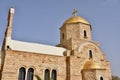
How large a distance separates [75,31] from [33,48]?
23.4 feet

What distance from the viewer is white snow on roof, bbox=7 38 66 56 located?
62.0ft

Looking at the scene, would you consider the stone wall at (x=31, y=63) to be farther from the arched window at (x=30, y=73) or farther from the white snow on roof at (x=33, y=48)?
the white snow on roof at (x=33, y=48)

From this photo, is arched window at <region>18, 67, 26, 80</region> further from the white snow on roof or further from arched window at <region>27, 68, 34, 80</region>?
the white snow on roof

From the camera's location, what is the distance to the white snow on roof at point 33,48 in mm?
18909

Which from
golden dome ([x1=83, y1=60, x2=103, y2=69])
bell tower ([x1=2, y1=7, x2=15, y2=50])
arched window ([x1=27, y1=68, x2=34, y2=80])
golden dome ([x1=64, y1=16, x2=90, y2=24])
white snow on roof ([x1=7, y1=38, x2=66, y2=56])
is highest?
golden dome ([x1=64, y1=16, x2=90, y2=24])

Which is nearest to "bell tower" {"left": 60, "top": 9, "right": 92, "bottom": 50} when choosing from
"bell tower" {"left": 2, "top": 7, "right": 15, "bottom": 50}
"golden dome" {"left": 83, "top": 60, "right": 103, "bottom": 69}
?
"golden dome" {"left": 83, "top": 60, "right": 103, "bottom": 69}

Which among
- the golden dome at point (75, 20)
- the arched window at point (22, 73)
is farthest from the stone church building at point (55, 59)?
the golden dome at point (75, 20)

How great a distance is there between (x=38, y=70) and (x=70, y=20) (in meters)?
9.98

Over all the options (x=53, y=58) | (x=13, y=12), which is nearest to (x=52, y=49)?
(x=53, y=58)

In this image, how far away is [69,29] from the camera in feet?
78.5

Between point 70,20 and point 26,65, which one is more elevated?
point 70,20

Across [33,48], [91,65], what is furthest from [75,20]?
[33,48]

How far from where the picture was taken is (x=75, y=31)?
23562mm

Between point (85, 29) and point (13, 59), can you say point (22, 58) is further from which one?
point (85, 29)
